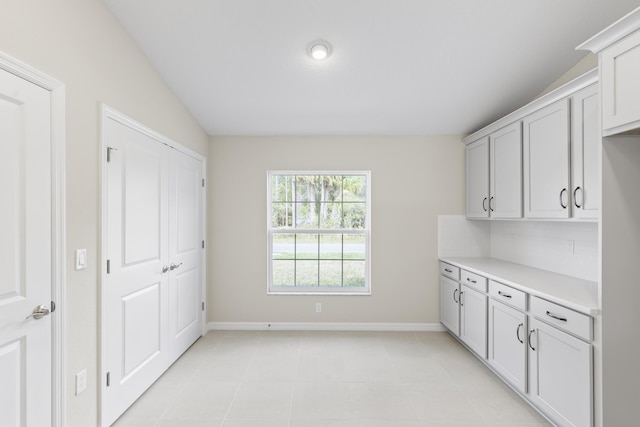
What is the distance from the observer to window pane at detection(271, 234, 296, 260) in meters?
4.20

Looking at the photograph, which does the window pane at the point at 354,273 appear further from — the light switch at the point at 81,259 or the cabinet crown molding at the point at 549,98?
the light switch at the point at 81,259

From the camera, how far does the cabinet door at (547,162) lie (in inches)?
97.5

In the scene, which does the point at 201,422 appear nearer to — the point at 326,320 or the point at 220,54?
the point at 326,320

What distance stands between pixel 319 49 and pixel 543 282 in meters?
2.45

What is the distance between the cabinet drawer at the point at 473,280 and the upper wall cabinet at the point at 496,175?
24.8 inches

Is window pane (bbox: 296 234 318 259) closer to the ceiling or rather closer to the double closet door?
the double closet door

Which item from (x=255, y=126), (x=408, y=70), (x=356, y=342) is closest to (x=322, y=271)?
(x=356, y=342)

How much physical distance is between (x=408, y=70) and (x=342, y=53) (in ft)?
1.98

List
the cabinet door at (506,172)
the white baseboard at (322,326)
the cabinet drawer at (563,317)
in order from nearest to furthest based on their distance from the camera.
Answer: the cabinet drawer at (563,317)
the cabinet door at (506,172)
the white baseboard at (322,326)

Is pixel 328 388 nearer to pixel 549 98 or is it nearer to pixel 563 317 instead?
pixel 563 317

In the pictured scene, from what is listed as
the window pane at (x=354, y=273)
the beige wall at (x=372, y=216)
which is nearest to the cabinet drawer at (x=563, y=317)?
the beige wall at (x=372, y=216)

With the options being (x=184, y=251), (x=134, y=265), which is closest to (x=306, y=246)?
(x=184, y=251)

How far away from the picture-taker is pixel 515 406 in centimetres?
249

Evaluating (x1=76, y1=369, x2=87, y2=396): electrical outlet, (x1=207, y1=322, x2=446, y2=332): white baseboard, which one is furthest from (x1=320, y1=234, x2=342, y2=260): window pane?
(x1=76, y1=369, x2=87, y2=396): electrical outlet
